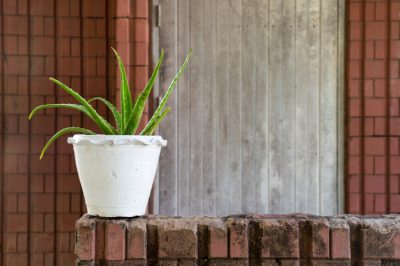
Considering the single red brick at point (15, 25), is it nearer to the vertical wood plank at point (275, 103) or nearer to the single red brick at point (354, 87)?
the vertical wood plank at point (275, 103)

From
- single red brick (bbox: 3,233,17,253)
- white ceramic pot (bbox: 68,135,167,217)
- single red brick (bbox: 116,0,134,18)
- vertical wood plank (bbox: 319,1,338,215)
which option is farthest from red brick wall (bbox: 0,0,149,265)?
white ceramic pot (bbox: 68,135,167,217)

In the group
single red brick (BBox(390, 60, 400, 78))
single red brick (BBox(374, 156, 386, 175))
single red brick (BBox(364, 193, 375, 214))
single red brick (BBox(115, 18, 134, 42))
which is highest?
single red brick (BBox(115, 18, 134, 42))

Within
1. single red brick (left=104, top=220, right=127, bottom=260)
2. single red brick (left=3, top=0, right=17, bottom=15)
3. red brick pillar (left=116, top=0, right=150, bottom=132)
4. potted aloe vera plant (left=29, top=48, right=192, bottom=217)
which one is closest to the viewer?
single red brick (left=104, top=220, right=127, bottom=260)

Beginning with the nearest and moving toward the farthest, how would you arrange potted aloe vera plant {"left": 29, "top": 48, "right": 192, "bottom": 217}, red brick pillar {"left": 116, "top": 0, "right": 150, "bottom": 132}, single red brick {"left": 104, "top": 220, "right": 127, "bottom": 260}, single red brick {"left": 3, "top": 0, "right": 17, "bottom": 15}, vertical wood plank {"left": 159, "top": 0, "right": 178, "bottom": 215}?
single red brick {"left": 104, "top": 220, "right": 127, "bottom": 260} < potted aloe vera plant {"left": 29, "top": 48, "right": 192, "bottom": 217} < red brick pillar {"left": 116, "top": 0, "right": 150, "bottom": 132} < single red brick {"left": 3, "top": 0, "right": 17, "bottom": 15} < vertical wood plank {"left": 159, "top": 0, "right": 178, "bottom": 215}

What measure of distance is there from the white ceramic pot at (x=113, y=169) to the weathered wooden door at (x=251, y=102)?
191 cm

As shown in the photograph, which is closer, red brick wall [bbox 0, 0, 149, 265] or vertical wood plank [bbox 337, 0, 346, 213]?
red brick wall [bbox 0, 0, 149, 265]

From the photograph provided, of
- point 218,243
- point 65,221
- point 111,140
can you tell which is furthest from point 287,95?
point 218,243

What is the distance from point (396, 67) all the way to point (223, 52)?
120 centimetres

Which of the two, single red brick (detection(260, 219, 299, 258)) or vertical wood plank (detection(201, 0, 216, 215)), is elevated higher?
vertical wood plank (detection(201, 0, 216, 215))

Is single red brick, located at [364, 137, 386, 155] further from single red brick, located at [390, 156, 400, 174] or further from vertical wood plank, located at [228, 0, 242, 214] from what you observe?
vertical wood plank, located at [228, 0, 242, 214]

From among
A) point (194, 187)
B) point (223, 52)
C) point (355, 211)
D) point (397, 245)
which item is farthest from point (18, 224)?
point (397, 245)

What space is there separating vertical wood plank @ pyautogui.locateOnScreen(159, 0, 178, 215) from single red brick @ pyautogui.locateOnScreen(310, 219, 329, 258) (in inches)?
86.2

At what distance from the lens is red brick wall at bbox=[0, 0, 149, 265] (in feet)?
11.0

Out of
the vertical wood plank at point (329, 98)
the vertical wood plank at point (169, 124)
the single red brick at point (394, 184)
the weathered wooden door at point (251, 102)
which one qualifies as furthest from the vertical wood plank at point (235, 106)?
the single red brick at point (394, 184)
